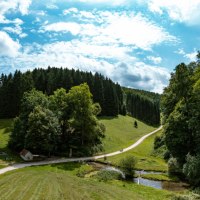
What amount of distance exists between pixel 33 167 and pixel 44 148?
33.8 feet

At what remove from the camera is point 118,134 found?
100625 millimetres

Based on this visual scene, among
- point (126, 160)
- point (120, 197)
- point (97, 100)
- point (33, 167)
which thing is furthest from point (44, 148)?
point (97, 100)

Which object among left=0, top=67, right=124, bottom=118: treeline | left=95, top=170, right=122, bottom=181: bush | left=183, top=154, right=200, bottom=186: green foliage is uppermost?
left=0, top=67, right=124, bottom=118: treeline

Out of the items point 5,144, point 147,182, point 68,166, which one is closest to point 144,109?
point 5,144

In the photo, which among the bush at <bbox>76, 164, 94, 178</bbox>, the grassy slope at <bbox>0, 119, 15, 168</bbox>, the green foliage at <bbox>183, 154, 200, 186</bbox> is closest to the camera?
the green foliage at <bbox>183, 154, 200, 186</bbox>

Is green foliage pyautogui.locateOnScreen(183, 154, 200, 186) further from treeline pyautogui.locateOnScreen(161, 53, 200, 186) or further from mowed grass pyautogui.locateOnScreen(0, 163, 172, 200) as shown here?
mowed grass pyautogui.locateOnScreen(0, 163, 172, 200)

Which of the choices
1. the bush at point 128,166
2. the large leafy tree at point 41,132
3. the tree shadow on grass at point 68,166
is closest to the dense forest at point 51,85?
the large leafy tree at point 41,132

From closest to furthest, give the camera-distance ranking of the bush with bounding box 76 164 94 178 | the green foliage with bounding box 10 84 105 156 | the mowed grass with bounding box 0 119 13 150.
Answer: the bush with bounding box 76 164 94 178, the green foliage with bounding box 10 84 105 156, the mowed grass with bounding box 0 119 13 150

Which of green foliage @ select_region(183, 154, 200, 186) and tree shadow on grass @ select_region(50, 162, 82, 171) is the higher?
green foliage @ select_region(183, 154, 200, 186)

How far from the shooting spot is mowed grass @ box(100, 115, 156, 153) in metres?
83.9

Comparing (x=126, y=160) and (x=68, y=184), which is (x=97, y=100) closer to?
(x=126, y=160)

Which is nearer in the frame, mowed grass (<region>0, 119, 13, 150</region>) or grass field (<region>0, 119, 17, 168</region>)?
grass field (<region>0, 119, 17, 168</region>)

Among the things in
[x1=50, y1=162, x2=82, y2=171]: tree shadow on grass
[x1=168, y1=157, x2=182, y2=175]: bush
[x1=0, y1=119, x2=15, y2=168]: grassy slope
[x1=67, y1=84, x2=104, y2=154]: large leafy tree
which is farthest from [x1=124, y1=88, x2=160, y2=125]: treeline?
[x1=168, y1=157, x2=182, y2=175]: bush

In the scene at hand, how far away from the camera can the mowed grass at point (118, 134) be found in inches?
3302
